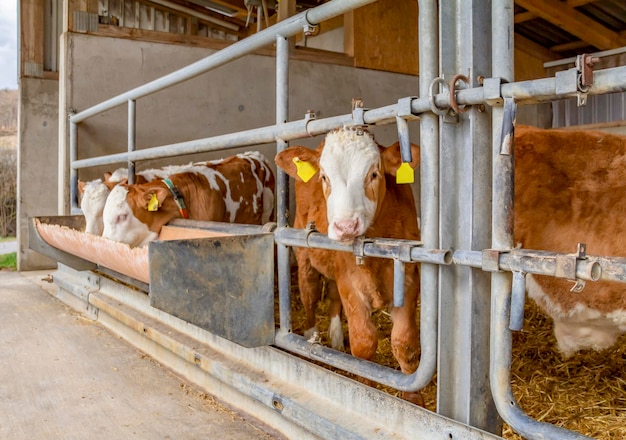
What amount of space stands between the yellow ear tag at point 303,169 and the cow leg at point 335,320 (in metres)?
1.17

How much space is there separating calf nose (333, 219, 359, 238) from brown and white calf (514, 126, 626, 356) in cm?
74

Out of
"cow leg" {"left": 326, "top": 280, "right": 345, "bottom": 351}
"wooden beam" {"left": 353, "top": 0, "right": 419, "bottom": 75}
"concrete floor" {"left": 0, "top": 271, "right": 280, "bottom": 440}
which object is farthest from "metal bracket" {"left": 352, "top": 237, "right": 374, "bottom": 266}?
"wooden beam" {"left": 353, "top": 0, "right": 419, "bottom": 75}

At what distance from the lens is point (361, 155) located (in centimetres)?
237

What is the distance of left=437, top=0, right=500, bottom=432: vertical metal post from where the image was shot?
65.9 inches

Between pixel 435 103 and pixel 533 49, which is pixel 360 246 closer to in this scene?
pixel 435 103

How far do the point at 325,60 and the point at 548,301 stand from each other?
5220mm

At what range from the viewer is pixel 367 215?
7.42ft

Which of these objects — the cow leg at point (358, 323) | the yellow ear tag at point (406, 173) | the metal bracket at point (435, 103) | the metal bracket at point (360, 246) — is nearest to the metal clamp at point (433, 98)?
the metal bracket at point (435, 103)

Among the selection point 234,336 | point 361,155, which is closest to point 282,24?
point 361,155

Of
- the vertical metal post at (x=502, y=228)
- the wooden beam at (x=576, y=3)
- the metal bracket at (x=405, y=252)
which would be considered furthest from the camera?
the wooden beam at (x=576, y=3)

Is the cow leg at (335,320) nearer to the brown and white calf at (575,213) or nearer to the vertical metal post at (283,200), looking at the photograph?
the vertical metal post at (283,200)

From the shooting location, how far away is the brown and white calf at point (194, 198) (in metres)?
4.22

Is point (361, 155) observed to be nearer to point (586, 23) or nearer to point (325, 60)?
point (325, 60)

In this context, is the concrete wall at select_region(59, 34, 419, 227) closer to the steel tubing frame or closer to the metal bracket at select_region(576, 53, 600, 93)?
the steel tubing frame
